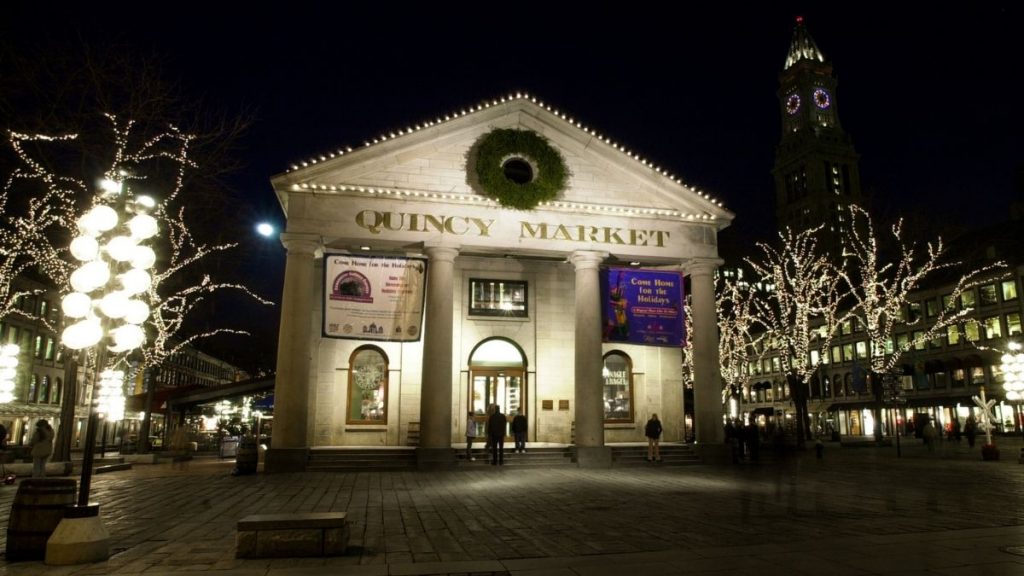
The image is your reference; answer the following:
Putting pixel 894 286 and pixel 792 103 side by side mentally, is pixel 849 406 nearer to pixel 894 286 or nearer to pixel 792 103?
pixel 894 286

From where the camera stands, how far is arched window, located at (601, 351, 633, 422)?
25.6 meters

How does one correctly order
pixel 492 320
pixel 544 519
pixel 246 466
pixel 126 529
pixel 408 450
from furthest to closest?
pixel 492 320
pixel 408 450
pixel 246 466
pixel 544 519
pixel 126 529

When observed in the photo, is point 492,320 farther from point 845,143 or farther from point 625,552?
point 845,143

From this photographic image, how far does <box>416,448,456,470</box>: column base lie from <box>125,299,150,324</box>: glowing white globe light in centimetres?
1276

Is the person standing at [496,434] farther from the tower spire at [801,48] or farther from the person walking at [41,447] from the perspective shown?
the tower spire at [801,48]

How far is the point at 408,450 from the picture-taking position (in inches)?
847

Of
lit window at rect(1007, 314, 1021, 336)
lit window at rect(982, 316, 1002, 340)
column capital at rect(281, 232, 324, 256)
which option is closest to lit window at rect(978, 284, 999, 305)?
lit window at rect(982, 316, 1002, 340)

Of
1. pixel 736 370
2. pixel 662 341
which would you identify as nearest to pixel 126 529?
pixel 662 341

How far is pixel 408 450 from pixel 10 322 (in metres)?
37.1

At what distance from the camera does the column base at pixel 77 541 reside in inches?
282

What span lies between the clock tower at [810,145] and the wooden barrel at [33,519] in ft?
355

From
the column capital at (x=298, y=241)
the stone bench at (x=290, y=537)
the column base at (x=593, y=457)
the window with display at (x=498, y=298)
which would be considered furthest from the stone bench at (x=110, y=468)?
the stone bench at (x=290, y=537)

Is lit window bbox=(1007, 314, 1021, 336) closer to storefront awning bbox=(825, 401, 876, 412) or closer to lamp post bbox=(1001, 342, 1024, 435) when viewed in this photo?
storefront awning bbox=(825, 401, 876, 412)

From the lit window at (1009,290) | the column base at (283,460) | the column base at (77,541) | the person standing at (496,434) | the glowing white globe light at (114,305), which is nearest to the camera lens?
the column base at (77,541)
